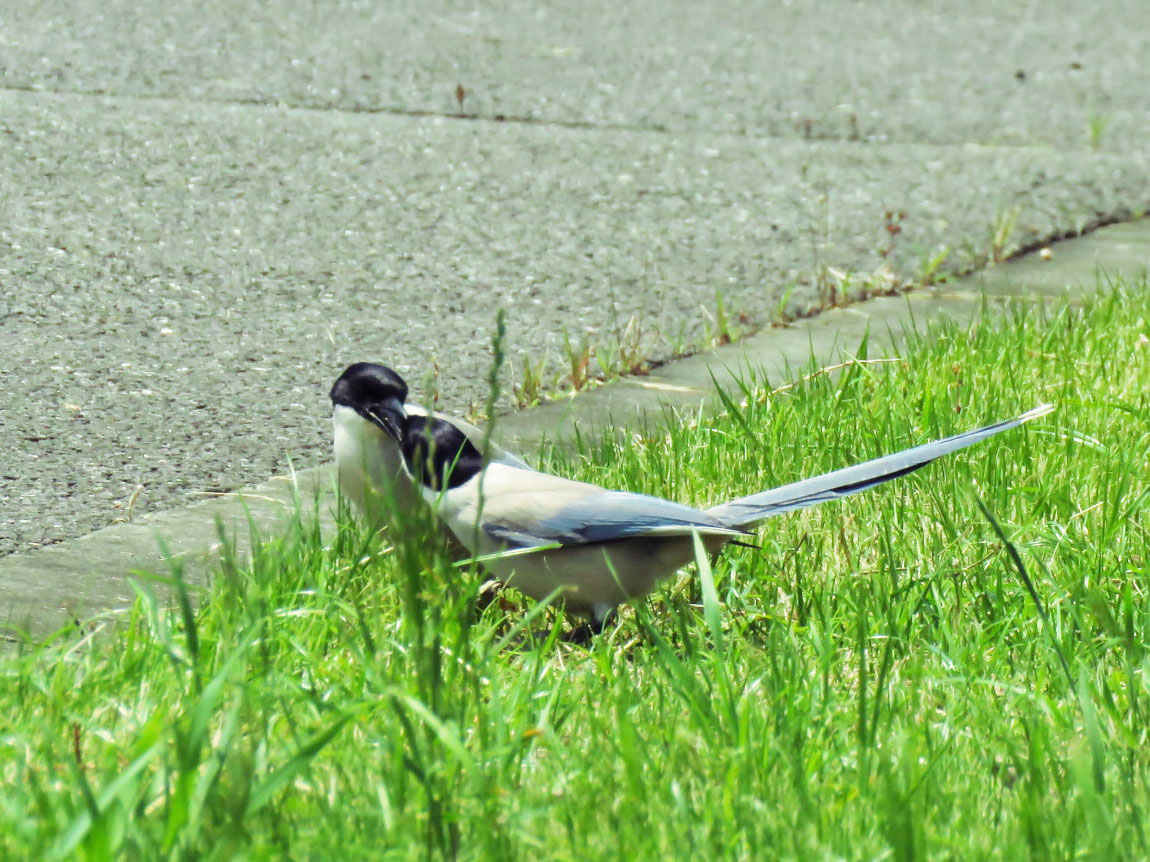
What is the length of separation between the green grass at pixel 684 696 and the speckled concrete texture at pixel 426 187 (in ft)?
2.80

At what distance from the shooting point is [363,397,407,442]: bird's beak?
305 centimetres

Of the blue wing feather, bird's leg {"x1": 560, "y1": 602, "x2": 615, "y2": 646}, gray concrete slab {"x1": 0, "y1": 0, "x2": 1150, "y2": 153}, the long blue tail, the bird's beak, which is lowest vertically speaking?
bird's leg {"x1": 560, "y1": 602, "x2": 615, "y2": 646}

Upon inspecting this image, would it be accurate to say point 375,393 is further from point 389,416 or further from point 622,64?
point 622,64

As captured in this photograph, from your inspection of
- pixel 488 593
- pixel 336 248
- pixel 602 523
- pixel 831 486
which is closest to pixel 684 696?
pixel 602 523

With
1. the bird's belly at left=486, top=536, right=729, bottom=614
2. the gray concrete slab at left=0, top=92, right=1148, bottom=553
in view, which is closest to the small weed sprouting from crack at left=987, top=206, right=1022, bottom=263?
the gray concrete slab at left=0, top=92, right=1148, bottom=553

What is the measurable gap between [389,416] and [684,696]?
3.33 feet

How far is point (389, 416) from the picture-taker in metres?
3.09

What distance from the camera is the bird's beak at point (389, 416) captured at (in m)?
3.05

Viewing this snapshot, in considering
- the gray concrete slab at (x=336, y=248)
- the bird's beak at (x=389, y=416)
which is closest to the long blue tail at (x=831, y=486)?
the bird's beak at (x=389, y=416)

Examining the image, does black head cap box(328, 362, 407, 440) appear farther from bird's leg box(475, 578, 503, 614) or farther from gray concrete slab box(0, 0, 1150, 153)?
gray concrete slab box(0, 0, 1150, 153)

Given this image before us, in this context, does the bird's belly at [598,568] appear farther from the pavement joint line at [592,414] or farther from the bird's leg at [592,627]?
the pavement joint line at [592,414]

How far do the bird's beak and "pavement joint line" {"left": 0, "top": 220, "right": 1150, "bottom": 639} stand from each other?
189mm

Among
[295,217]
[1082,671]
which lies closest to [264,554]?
[1082,671]

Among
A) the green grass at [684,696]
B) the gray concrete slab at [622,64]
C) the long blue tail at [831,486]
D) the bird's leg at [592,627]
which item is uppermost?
the gray concrete slab at [622,64]
